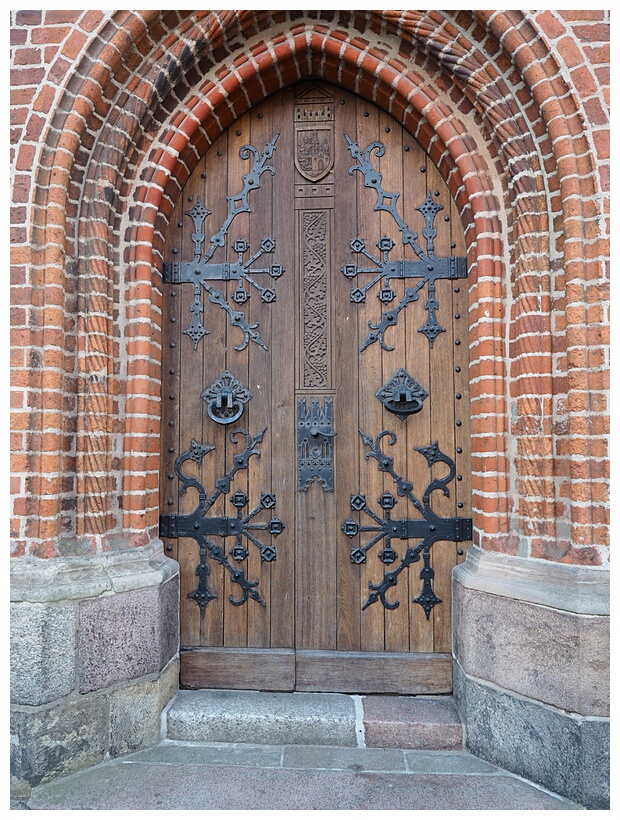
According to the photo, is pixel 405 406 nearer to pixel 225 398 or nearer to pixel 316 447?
pixel 316 447

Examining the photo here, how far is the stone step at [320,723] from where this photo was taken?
275cm

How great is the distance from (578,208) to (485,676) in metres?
2.34

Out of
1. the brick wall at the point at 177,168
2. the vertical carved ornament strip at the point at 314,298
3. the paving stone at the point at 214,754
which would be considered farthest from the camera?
the vertical carved ornament strip at the point at 314,298

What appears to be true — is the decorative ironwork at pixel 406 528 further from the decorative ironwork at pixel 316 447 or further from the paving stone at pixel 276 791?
the paving stone at pixel 276 791

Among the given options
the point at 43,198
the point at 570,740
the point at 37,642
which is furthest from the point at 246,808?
the point at 43,198

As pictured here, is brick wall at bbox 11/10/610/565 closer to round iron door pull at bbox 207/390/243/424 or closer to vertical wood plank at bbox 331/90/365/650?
round iron door pull at bbox 207/390/243/424

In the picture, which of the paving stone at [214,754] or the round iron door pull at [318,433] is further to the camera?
the round iron door pull at [318,433]

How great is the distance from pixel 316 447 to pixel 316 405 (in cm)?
24

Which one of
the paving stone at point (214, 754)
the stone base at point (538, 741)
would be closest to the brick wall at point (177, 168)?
the stone base at point (538, 741)

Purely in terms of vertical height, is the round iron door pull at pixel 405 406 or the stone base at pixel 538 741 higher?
the round iron door pull at pixel 405 406

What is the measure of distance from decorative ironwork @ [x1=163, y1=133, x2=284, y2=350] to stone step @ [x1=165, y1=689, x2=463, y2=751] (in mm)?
2001

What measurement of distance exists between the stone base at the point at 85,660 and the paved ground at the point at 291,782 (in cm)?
12

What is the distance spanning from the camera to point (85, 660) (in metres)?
2.62

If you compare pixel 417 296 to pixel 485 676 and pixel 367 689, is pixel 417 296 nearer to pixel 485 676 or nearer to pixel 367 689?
pixel 485 676
